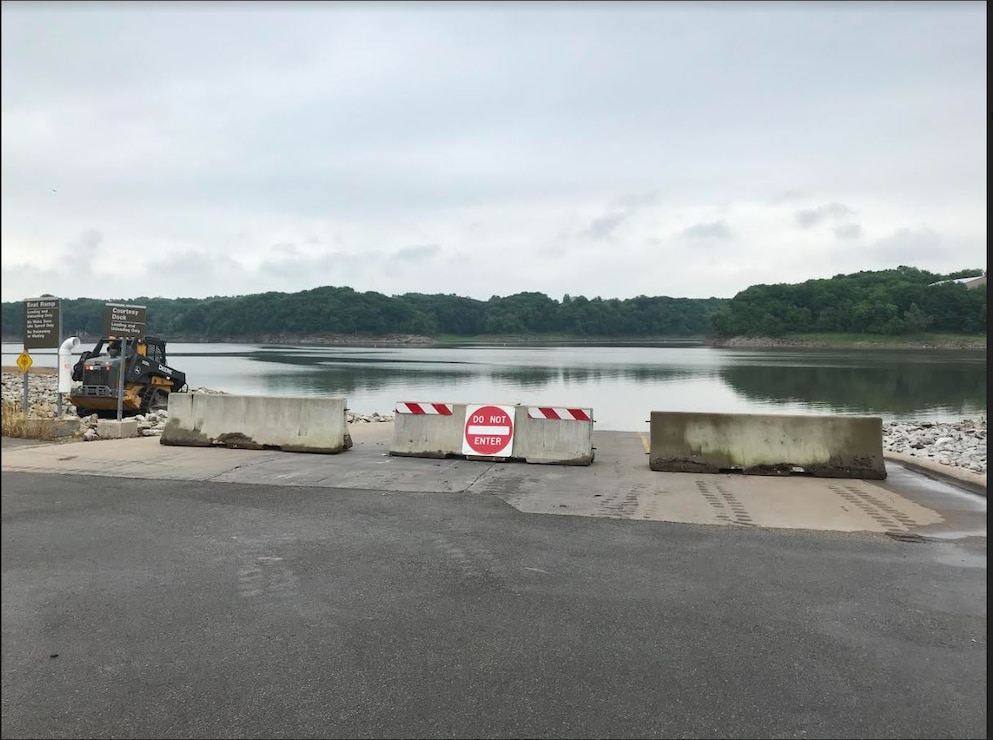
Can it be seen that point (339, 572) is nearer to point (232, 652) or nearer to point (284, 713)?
point (232, 652)

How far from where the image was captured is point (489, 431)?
1140 centimetres

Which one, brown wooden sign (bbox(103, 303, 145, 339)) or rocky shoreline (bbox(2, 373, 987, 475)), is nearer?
rocky shoreline (bbox(2, 373, 987, 475))

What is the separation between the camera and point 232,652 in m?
4.13

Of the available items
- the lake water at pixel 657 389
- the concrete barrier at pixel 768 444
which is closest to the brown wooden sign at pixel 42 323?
the lake water at pixel 657 389

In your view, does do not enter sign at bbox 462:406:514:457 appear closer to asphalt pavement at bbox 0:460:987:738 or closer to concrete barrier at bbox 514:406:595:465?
concrete barrier at bbox 514:406:595:465

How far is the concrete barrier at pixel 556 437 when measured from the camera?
11.1 meters

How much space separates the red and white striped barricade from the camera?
1153 cm

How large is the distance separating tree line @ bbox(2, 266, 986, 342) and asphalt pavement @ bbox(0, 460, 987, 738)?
107825 mm

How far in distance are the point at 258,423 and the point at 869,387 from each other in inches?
1587

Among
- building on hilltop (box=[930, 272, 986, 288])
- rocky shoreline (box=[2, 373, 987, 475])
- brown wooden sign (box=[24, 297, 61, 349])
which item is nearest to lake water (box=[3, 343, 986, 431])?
rocky shoreline (box=[2, 373, 987, 475])

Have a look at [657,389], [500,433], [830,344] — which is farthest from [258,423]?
[830,344]

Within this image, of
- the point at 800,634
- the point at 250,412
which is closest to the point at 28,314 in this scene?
the point at 250,412

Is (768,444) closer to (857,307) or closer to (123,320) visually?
(123,320)

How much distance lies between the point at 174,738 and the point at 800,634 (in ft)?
11.5
